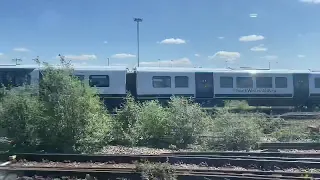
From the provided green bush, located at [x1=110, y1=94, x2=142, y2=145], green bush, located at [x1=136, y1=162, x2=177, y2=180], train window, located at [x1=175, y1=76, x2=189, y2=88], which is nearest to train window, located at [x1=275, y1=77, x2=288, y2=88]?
train window, located at [x1=175, y1=76, x2=189, y2=88]

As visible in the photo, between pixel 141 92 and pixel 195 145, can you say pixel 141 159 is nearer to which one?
pixel 195 145

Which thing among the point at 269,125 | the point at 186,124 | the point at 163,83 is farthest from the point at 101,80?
the point at 186,124

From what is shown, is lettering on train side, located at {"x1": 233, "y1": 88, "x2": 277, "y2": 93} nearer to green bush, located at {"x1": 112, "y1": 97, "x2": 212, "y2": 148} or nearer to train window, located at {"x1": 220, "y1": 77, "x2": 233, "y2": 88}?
train window, located at {"x1": 220, "y1": 77, "x2": 233, "y2": 88}

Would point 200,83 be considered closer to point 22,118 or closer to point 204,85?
point 204,85

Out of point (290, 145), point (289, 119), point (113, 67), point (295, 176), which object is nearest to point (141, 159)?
point (295, 176)

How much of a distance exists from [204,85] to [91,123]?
1475cm

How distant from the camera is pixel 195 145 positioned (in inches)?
580

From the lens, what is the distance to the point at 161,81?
26.9 meters

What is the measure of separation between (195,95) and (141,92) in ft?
12.2

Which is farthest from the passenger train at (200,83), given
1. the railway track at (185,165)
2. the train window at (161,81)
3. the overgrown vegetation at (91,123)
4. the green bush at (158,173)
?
the green bush at (158,173)

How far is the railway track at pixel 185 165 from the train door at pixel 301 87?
18630 mm

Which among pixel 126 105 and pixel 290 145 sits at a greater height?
pixel 126 105

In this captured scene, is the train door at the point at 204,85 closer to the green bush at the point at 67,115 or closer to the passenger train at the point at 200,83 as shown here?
the passenger train at the point at 200,83

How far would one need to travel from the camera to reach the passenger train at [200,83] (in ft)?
83.2
